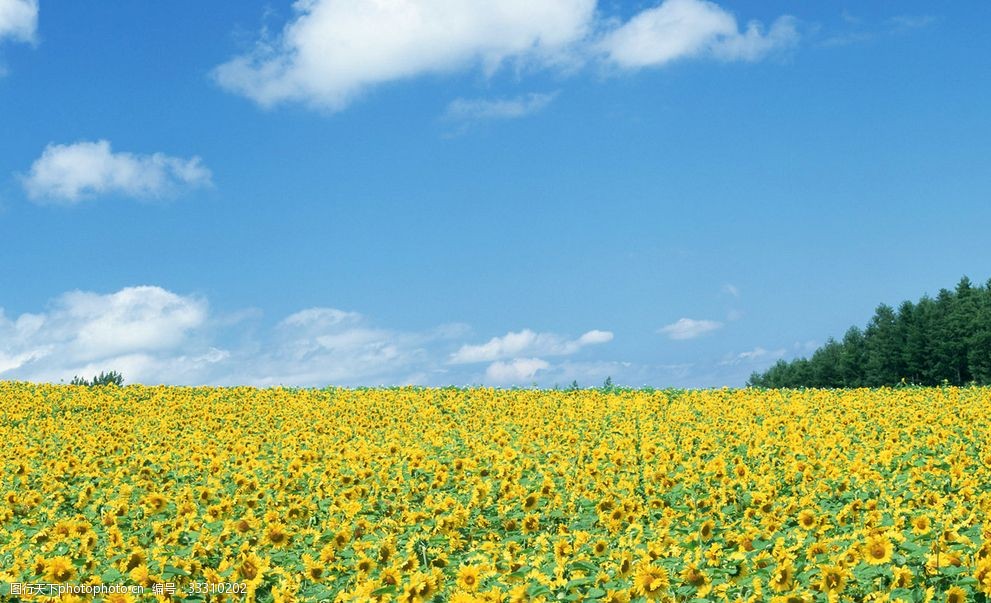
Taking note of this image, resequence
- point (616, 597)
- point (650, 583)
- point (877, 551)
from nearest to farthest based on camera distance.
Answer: point (616, 597) < point (650, 583) < point (877, 551)

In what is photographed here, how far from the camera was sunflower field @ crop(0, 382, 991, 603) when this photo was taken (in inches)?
262

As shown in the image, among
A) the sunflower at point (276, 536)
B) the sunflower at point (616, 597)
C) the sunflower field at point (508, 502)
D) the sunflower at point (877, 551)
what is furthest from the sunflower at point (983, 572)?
the sunflower at point (276, 536)

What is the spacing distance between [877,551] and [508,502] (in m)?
4.49

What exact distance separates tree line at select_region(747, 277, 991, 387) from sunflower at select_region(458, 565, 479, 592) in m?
64.5

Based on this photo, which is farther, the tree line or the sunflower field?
the tree line

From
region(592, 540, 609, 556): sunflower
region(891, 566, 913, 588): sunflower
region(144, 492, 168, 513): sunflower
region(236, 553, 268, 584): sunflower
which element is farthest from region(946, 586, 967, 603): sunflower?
region(144, 492, 168, 513): sunflower

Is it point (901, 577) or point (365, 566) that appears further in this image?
point (365, 566)

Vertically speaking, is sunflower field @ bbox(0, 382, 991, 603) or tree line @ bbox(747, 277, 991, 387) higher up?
tree line @ bbox(747, 277, 991, 387)

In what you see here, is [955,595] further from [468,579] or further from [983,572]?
[468,579]

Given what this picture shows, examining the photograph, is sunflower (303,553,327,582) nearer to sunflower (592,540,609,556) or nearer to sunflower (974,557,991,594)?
sunflower (592,540,609,556)

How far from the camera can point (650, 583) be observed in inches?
237

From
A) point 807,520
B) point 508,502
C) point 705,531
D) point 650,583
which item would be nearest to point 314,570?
point 650,583

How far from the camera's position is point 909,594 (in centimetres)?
639

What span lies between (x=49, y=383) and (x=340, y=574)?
2337 cm
